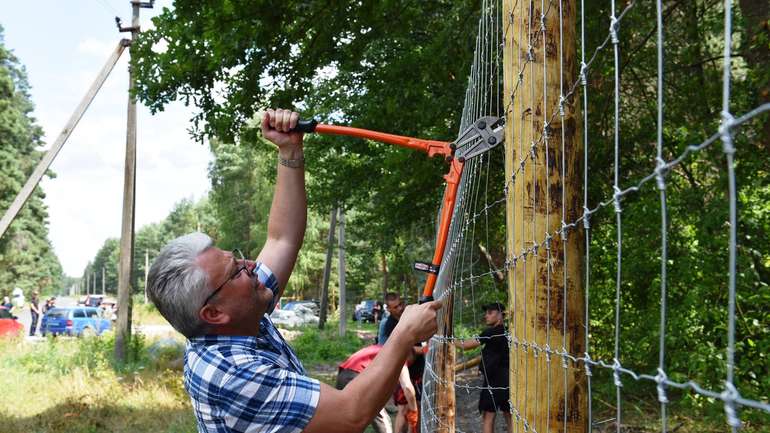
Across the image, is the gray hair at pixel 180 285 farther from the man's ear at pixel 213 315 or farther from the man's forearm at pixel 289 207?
the man's forearm at pixel 289 207

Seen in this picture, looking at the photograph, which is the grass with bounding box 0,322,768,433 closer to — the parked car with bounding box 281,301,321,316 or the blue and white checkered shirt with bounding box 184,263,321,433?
the blue and white checkered shirt with bounding box 184,263,321,433

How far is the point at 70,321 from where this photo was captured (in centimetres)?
2202

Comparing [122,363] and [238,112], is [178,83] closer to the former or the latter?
[238,112]

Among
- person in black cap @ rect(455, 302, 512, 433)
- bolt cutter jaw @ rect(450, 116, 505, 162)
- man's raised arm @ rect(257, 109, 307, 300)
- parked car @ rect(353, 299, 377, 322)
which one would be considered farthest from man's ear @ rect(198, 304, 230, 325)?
parked car @ rect(353, 299, 377, 322)

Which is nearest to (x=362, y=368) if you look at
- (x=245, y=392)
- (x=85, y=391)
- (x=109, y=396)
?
(x=245, y=392)

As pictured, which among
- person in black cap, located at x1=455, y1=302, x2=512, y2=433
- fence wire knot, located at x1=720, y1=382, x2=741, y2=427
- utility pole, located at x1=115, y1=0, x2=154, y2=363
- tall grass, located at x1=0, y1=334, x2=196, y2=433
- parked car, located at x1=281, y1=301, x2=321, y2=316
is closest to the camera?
fence wire knot, located at x1=720, y1=382, x2=741, y2=427

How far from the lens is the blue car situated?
21828mm

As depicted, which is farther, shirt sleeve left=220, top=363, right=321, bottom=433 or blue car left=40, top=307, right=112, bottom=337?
blue car left=40, top=307, right=112, bottom=337

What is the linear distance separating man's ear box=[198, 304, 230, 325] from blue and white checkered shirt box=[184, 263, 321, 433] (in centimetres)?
6

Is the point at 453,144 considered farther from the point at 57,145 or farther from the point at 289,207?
the point at 57,145

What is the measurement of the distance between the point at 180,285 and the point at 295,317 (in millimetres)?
30890

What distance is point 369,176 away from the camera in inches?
546

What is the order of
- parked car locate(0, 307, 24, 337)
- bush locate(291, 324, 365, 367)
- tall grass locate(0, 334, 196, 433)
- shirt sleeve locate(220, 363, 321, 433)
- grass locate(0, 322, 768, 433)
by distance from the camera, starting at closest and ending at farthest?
shirt sleeve locate(220, 363, 321, 433)
grass locate(0, 322, 768, 433)
tall grass locate(0, 334, 196, 433)
parked car locate(0, 307, 24, 337)
bush locate(291, 324, 365, 367)

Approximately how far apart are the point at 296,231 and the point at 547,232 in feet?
2.90
